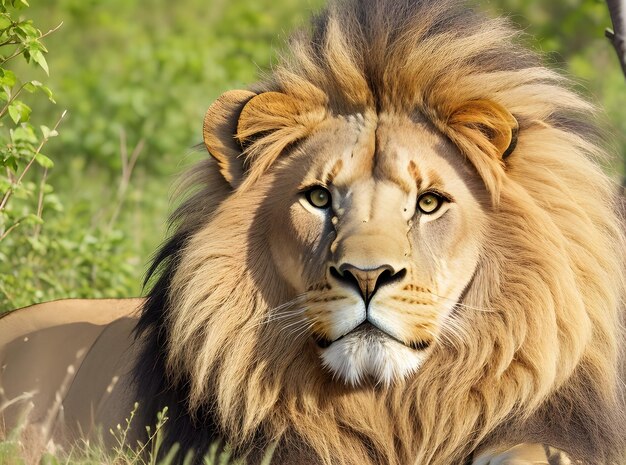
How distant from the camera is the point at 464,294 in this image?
12.7 feet

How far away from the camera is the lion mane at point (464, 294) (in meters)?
3.84

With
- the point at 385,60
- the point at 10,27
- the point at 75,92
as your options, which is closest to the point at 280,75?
the point at 385,60

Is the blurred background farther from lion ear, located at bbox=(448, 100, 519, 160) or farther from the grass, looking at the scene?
the grass

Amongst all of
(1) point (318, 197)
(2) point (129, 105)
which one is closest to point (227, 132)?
(1) point (318, 197)

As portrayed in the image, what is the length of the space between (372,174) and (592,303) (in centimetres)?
82

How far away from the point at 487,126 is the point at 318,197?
59cm

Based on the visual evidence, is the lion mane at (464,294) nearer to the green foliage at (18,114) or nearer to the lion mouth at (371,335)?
the lion mouth at (371,335)

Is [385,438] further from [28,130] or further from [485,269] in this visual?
[28,130]

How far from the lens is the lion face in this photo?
11.8 ft

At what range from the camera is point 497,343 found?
12.6ft

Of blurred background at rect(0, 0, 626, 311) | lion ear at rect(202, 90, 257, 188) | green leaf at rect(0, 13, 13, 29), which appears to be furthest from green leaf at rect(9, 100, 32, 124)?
lion ear at rect(202, 90, 257, 188)

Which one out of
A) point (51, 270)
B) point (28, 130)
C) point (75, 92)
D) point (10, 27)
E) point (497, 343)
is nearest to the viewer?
point (497, 343)

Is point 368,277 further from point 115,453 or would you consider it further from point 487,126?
point 115,453

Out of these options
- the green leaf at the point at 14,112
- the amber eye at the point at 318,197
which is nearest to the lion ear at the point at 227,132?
the amber eye at the point at 318,197
